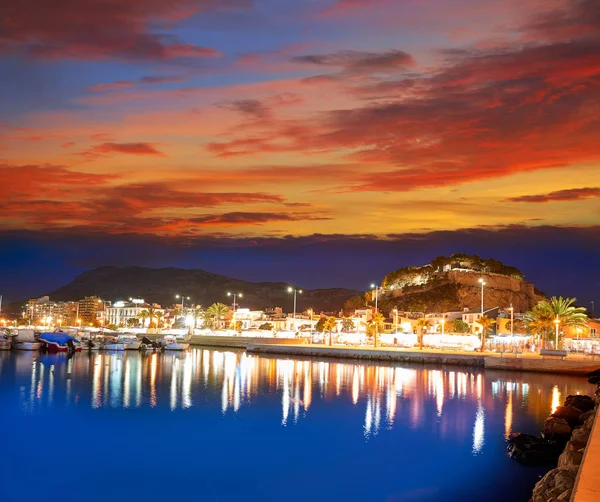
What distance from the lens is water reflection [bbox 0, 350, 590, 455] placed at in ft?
133

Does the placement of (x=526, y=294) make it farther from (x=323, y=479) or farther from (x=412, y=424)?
(x=323, y=479)

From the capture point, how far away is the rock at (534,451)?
27.3 meters

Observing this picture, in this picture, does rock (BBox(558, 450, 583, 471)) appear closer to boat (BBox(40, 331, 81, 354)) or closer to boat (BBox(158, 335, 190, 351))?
boat (BBox(158, 335, 190, 351))

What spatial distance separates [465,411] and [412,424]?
5922mm

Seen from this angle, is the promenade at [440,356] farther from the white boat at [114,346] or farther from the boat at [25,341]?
the boat at [25,341]

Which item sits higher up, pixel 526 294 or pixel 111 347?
pixel 526 294

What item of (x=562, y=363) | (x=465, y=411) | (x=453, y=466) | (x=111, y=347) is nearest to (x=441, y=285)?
(x=111, y=347)

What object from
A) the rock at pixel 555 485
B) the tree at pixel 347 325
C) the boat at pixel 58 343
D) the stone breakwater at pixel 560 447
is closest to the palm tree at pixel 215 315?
the tree at pixel 347 325

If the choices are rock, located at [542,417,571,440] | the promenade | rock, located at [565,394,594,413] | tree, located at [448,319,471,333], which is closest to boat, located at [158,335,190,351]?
the promenade

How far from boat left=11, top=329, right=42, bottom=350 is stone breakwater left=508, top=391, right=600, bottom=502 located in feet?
252

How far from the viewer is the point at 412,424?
37344 millimetres

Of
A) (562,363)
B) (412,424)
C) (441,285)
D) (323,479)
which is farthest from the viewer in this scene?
(441,285)

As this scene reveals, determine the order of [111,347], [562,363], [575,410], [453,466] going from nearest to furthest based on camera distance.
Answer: [453,466]
[575,410]
[562,363]
[111,347]

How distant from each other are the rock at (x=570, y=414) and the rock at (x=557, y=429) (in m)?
1.62
